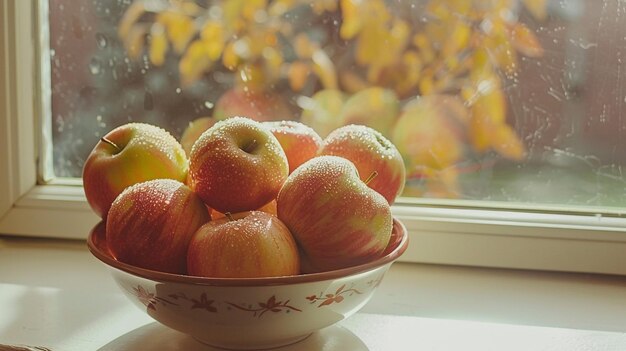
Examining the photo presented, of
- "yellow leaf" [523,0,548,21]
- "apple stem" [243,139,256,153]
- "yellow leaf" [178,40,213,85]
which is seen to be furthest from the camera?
"yellow leaf" [178,40,213,85]

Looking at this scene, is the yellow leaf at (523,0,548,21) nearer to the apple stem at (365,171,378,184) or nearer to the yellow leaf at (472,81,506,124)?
the yellow leaf at (472,81,506,124)

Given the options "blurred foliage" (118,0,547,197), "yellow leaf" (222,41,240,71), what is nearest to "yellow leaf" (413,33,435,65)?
"blurred foliage" (118,0,547,197)

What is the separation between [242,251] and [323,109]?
44cm

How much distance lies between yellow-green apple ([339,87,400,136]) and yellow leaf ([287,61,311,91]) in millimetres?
65

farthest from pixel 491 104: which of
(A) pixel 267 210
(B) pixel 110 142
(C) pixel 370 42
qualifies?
(B) pixel 110 142

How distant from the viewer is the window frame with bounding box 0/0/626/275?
38.7 inches

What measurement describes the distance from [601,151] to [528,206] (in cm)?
11

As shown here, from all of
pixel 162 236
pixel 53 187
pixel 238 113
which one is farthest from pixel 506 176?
pixel 53 187

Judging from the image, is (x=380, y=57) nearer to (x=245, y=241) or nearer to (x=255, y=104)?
(x=255, y=104)

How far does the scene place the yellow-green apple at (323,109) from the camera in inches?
41.4

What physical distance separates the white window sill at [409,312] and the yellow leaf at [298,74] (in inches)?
10.9

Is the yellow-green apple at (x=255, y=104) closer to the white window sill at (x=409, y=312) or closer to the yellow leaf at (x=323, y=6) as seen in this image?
the yellow leaf at (x=323, y=6)

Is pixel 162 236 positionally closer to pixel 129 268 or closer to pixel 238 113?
pixel 129 268

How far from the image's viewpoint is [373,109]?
105 centimetres
